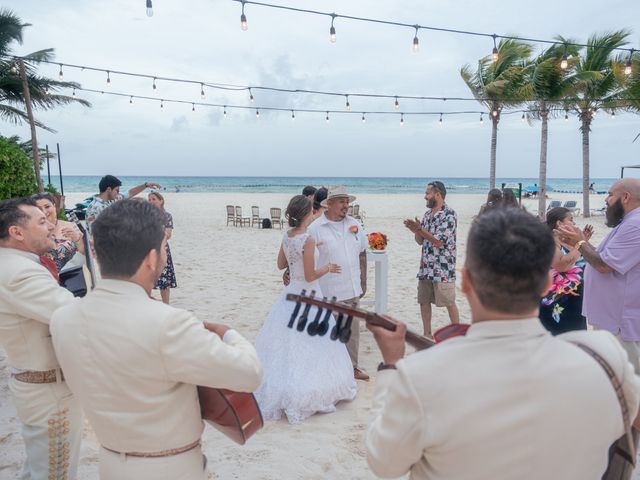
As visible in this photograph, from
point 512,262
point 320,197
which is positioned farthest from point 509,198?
point 512,262

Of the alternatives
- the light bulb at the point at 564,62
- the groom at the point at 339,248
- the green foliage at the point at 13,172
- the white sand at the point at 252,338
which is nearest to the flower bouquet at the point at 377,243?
the white sand at the point at 252,338

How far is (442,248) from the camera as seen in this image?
5.55m

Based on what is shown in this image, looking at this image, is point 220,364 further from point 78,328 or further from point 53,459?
point 53,459

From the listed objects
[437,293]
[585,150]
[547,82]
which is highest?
[547,82]

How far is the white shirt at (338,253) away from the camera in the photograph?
4477 mm

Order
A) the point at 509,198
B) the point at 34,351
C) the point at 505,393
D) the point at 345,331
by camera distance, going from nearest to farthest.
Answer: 1. the point at 505,393
2. the point at 345,331
3. the point at 34,351
4. the point at 509,198

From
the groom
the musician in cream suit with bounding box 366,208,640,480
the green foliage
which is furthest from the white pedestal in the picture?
the green foliage

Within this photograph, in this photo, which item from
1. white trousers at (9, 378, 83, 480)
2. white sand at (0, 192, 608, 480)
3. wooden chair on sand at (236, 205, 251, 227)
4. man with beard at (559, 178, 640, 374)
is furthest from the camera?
wooden chair on sand at (236, 205, 251, 227)

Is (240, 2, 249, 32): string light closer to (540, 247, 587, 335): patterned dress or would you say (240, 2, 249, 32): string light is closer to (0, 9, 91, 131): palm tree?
(540, 247, 587, 335): patterned dress

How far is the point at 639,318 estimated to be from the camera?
10.1ft

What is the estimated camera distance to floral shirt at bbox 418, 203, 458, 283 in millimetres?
5516

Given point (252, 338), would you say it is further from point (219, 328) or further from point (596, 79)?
point (596, 79)

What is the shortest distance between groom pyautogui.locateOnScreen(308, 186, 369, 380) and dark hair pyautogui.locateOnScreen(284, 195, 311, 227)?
337 millimetres

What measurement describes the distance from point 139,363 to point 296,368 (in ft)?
8.36
